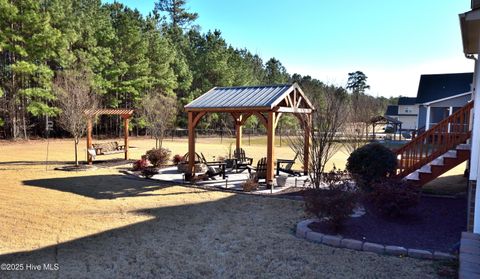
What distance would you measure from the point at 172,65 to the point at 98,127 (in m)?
10.9

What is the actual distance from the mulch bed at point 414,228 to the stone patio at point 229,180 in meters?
3.26

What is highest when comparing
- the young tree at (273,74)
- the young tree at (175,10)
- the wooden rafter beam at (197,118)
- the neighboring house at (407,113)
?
the young tree at (175,10)

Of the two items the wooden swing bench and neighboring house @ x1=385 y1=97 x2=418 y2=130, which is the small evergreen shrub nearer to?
the wooden swing bench

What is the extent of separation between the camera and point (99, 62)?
101 feet

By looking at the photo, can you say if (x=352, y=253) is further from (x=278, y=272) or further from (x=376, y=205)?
(x=376, y=205)

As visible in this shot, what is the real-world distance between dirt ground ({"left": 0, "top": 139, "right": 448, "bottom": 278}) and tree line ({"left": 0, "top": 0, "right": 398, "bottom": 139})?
34.2 ft

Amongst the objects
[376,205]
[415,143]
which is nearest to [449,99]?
[415,143]

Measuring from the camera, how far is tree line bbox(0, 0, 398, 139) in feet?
82.7

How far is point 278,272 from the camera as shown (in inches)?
175

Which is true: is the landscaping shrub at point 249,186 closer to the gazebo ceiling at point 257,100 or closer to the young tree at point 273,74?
the gazebo ceiling at point 257,100

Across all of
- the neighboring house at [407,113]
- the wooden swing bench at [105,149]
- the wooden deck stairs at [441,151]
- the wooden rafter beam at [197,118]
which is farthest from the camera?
the neighboring house at [407,113]

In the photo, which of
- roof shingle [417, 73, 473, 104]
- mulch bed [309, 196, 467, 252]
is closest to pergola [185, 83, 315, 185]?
mulch bed [309, 196, 467, 252]

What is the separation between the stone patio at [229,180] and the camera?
1026 centimetres

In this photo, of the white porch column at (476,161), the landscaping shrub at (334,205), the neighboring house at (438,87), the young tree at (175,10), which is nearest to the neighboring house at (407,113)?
the neighboring house at (438,87)
